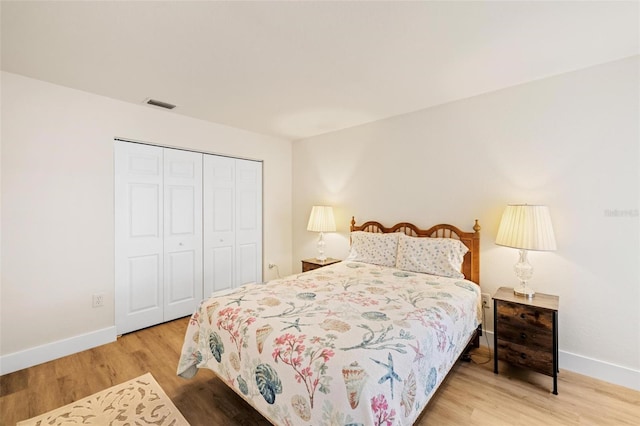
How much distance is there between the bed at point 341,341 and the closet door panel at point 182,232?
155cm

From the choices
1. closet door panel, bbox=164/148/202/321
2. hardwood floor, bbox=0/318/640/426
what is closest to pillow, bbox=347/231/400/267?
hardwood floor, bbox=0/318/640/426

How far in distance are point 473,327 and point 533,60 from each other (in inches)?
82.8

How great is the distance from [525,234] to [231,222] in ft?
10.8

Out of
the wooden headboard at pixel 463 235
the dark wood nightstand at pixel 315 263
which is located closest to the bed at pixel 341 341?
the wooden headboard at pixel 463 235

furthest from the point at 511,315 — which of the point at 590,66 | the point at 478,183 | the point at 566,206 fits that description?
the point at 590,66

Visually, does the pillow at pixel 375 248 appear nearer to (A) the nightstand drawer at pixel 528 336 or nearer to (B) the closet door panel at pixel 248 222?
(A) the nightstand drawer at pixel 528 336

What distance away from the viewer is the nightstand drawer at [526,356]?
6.67ft

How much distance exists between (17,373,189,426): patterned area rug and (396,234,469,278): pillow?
2.21 m

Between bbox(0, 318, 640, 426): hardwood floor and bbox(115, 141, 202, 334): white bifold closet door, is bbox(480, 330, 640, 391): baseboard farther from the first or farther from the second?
bbox(115, 141, 202, 334): white bifold closet door

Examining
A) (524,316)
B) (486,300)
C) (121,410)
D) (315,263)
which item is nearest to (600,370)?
(524,316)

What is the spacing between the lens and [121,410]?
1.83 metres

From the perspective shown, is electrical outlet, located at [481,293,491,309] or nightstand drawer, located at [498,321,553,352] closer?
nightstand drawer, located at [498,321,553,352]

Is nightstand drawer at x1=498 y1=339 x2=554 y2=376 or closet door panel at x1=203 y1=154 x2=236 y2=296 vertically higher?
closet door panel at x1=203 y1=154 x2=236 y2=296

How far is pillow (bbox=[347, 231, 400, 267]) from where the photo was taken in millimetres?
3090
